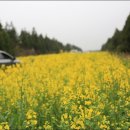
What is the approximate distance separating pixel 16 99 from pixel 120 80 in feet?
7.04

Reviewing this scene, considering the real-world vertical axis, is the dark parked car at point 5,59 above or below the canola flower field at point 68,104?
above

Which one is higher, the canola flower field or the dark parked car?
the dark parked car

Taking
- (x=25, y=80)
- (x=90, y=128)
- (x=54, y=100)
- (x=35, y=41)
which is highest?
(x=35, y=41)

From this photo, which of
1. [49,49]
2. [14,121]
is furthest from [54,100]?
[49,49]

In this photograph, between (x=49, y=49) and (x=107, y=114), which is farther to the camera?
(x=49, y=49)

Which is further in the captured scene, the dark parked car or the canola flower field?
the dark parked car

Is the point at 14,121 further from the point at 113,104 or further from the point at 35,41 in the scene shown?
the point at 35,41

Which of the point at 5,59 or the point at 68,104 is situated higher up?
the point at 5,59

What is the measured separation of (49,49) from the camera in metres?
89.2

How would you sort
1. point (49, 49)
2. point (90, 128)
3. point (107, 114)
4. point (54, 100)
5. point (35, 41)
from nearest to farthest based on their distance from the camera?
point (90, 128)
point (107, 114)
point (54, 100)
point (35, 41)
point (49, 49)

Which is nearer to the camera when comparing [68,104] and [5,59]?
[68,104]

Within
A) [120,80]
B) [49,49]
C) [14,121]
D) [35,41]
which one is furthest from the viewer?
[49,49]

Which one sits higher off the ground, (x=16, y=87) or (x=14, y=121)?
(x=16, y=87)

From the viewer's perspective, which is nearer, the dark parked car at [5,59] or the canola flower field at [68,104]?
the canola flower field at [68,104]
